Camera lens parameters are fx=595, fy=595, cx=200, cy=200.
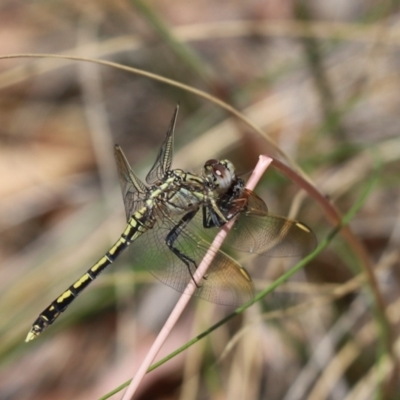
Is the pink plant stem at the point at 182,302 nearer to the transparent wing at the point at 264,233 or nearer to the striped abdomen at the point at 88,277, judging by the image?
the transparent wing at the point at 264,233

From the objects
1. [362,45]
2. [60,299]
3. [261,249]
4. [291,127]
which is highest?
[362,45]

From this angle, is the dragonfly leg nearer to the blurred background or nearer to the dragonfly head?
the dragonfly head

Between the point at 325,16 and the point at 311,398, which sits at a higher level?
the point at 325,16

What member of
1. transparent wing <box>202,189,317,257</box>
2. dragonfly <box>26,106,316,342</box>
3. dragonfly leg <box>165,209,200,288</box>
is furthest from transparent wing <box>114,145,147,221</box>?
transparent wing <box>202,189,317,257</box>

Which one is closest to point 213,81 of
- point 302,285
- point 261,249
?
point 302,285

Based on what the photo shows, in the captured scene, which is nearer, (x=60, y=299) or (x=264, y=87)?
(x=60, y=299)

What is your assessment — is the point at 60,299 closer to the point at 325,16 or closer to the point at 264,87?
the point at 264,87

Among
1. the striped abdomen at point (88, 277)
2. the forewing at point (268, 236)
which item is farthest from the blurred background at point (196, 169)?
the striped abdomen at point (88, 277)

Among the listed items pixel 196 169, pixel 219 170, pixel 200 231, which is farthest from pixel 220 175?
pixel 196 169
